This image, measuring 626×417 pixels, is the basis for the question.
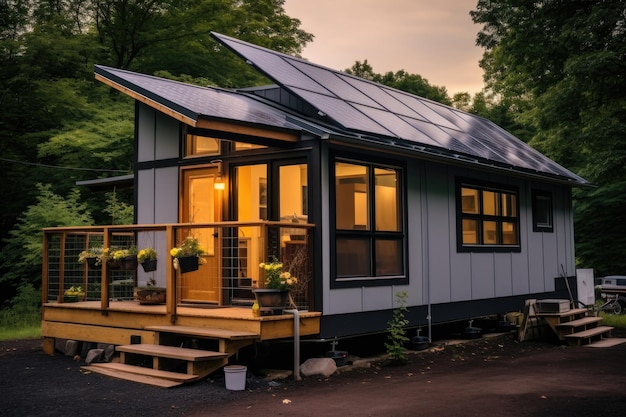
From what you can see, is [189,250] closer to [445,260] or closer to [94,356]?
[94,356]

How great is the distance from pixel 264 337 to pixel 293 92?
3.76 metres

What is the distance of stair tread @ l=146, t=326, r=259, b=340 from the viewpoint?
8.19m

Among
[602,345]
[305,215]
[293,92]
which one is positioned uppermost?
[293,92]

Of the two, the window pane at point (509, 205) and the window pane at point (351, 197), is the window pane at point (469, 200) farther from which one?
the window pane at point (351, 197)

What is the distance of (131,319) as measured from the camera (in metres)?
9.73

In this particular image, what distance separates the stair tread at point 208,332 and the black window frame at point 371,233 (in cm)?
163

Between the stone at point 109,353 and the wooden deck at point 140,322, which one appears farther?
the stone at point 109,353

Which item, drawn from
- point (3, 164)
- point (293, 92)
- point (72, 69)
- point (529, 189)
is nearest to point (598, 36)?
point (529, 189)

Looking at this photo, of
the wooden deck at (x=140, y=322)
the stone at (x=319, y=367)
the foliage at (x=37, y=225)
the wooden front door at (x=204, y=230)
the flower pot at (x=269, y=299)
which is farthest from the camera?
the foliage at (x=37, y=225)

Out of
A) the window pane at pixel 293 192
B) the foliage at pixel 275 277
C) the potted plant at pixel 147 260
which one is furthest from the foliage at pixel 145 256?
the foliage at pixel 275 277

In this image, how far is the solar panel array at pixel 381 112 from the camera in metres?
10.5

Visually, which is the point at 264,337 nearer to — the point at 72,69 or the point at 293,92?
the point at 293,92

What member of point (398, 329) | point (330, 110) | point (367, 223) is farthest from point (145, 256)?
point (398, 329)

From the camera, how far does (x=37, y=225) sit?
58.6 feet
